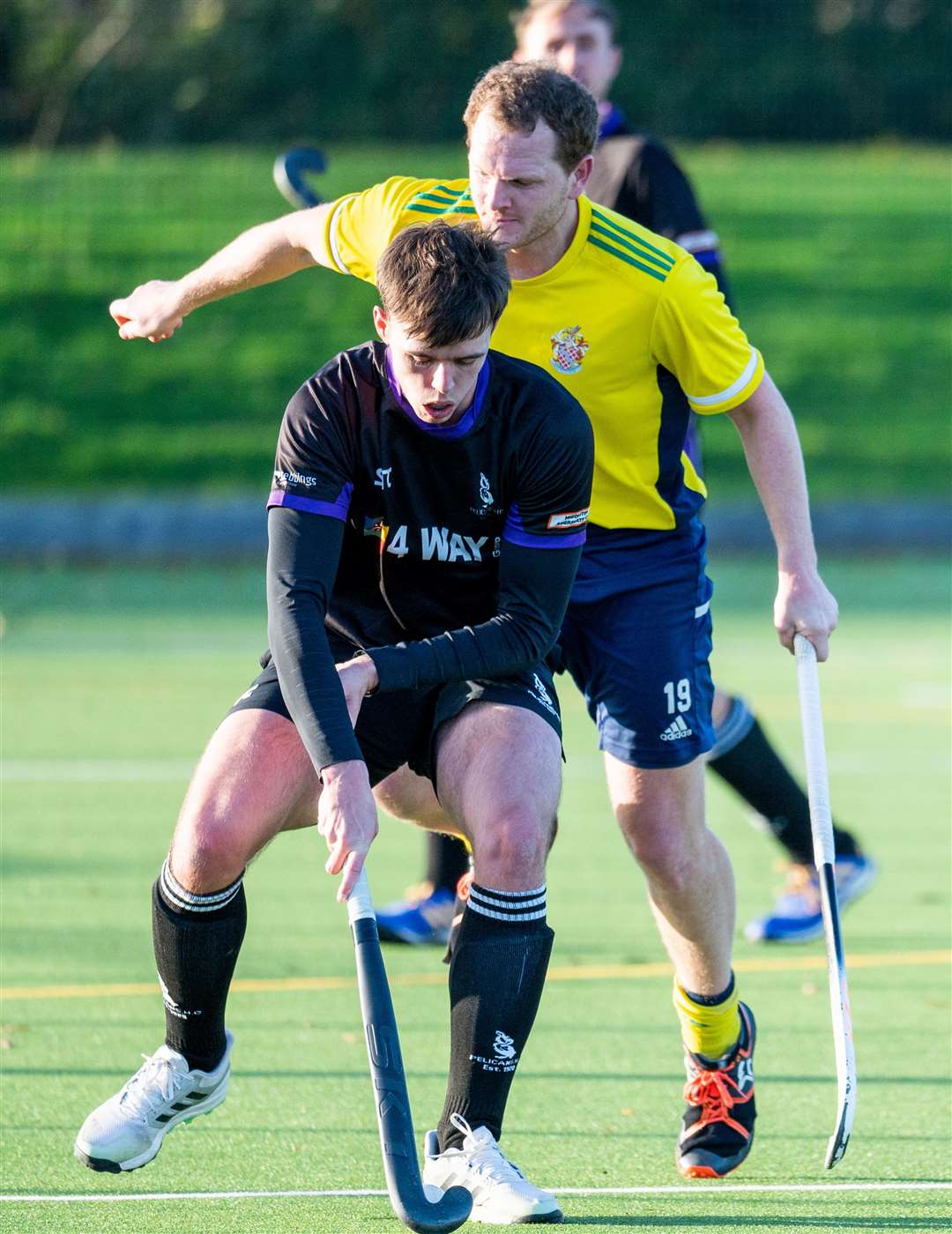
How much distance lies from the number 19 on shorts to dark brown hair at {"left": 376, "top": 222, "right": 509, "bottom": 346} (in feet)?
3.19

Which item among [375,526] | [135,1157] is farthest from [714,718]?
[135,1157]

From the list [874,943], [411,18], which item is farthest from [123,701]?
[411,18]

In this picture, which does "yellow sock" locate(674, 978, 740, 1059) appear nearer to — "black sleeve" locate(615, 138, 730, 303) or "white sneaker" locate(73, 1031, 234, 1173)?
"white sneaker" locate(73, 1031, 234, 1173)

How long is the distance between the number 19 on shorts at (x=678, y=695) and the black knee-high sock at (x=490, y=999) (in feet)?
2.20

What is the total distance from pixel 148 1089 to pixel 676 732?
129cm

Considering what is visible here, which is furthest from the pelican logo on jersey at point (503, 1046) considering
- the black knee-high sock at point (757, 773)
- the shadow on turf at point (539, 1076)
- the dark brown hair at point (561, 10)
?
the dark brown hair at point (561, 10)

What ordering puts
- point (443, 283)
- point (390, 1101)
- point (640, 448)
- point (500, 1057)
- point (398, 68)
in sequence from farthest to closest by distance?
point (398, 68) → point (640, 448) → point (500, 1057) → point (443, 283) → point (390, 1101)

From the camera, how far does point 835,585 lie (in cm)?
1606

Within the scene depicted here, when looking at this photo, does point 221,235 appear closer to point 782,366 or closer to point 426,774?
point 782,366

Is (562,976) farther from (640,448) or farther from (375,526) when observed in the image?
(375,526)

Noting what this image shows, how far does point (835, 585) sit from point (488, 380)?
40.8 ft

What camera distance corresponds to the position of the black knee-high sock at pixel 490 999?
3.77 metres

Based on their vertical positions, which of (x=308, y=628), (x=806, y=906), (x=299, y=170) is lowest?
(x=806, y=906)

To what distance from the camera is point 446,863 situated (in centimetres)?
622
